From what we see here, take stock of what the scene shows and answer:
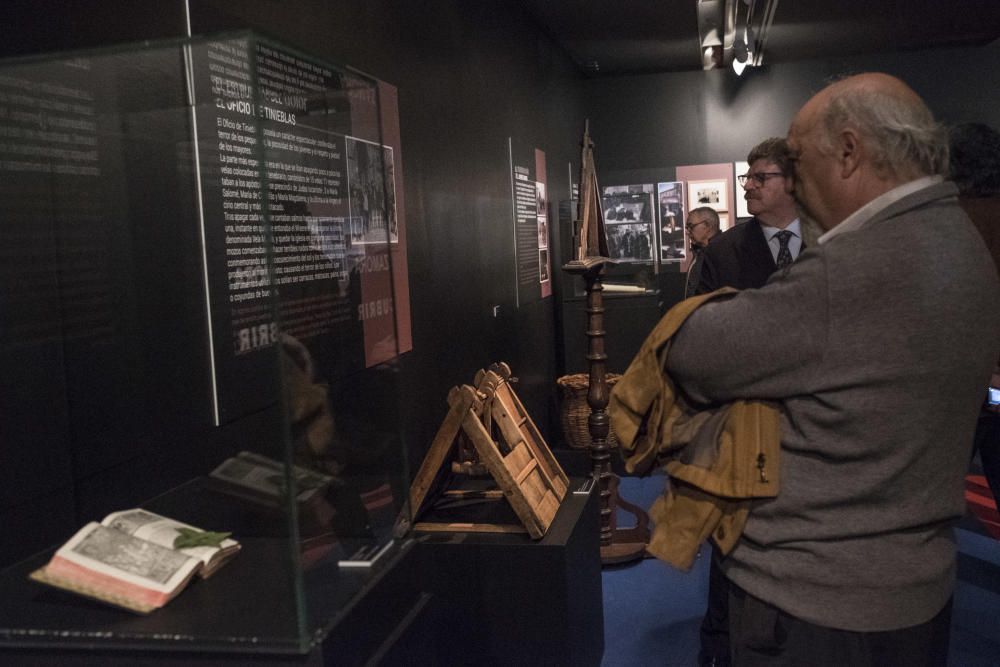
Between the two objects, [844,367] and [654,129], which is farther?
[654,129]

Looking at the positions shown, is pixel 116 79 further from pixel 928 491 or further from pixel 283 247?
pixel 928 491

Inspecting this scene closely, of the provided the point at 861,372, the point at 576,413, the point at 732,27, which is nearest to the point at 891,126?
the point at 861,372

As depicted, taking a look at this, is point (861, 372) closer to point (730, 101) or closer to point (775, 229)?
point (775, 229)

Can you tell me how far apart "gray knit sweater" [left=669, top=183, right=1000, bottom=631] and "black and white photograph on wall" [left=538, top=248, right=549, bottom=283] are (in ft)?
17.7

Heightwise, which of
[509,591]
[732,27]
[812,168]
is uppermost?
[732,27]

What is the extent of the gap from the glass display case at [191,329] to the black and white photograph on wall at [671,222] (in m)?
6.42

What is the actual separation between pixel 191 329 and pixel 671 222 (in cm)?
687

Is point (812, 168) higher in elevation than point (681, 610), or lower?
higher

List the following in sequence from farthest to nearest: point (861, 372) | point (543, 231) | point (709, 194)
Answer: point (709, 194) < point (543, 231) < point (861, 372)

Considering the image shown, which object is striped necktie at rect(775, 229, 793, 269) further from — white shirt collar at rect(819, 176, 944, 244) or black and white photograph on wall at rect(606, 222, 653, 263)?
black and white photograph on wall at rect(606, 222, 653, 263)

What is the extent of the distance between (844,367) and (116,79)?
4.55ft

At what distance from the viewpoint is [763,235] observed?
3666 mm

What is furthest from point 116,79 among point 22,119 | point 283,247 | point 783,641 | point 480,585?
point 480,585

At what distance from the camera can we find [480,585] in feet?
10.5
